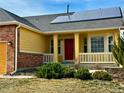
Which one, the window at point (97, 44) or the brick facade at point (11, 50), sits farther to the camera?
the window at point (97, 44)

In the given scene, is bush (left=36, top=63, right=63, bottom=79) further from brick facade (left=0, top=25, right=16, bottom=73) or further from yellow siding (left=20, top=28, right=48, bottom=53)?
yellow siding (left=20, top=28, right=48, bottom=53)

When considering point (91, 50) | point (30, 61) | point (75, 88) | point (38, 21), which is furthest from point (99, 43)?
point (75, 88)

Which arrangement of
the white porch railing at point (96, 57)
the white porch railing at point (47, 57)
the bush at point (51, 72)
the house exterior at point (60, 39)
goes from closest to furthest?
the bush at point (51, 72), the house exterior at point (60, 39), the white porch railing at point (96, 57), the white porch railing at point (47, 57)

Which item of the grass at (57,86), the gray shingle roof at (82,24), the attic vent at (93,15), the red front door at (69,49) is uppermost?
the attic vent at (93,15)

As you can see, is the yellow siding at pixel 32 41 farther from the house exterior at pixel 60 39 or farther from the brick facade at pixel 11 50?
the brick facade at pixel 11 50

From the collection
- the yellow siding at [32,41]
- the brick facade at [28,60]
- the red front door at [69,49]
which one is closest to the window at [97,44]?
the red front door at [69,49]

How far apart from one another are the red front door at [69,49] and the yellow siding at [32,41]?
6.87ft

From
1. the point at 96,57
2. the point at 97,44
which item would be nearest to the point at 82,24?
the point at 97,44

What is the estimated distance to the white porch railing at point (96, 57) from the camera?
19.4m

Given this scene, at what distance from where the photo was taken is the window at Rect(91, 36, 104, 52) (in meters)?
20.9

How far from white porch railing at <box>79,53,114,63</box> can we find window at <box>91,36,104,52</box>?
4.08 feet

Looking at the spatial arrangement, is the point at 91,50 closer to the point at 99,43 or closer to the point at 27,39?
the point at 99,43

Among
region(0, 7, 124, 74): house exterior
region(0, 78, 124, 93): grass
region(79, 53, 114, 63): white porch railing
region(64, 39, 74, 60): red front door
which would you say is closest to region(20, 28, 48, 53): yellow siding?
region(0, 7, 124, 74): house exterior

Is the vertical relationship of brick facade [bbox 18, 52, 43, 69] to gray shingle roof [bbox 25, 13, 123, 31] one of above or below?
below
